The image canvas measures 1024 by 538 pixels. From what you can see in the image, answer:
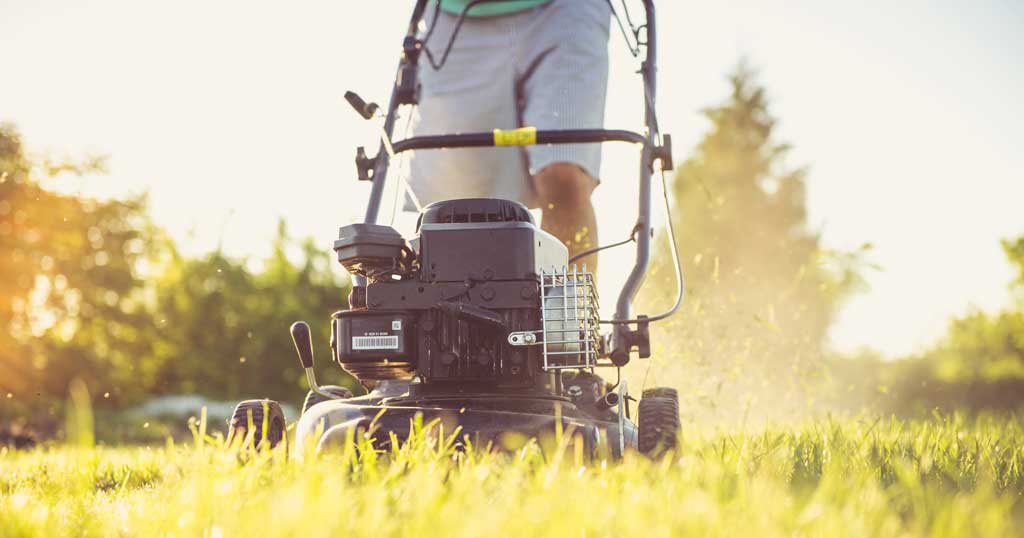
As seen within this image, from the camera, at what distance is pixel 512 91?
3.14 metres

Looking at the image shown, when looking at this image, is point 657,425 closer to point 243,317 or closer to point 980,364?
point 243,317

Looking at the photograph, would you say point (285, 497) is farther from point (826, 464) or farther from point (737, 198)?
point (737, 198)

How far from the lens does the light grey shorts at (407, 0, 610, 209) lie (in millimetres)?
2912

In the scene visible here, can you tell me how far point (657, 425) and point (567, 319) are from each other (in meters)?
0.30

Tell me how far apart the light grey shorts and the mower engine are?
0.78 m

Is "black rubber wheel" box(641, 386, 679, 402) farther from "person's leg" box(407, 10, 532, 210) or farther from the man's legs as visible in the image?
"person's leg" box(407, 10, 532, 210)

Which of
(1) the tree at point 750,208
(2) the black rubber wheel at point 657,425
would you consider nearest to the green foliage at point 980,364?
(1) the tree at point 750,208

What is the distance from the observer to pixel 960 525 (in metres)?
1.08

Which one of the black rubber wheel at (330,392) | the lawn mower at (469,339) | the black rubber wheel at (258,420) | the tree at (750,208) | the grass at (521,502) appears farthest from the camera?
the tree at (750,208)

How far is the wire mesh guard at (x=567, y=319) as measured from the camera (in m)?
2.06

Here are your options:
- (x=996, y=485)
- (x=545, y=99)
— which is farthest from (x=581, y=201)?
(x=996, y=485)

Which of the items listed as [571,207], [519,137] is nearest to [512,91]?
[571,207]

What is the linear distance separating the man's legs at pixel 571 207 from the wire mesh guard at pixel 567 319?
28.8 inches

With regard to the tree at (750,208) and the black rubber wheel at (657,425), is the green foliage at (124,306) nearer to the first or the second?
the tree at (750,208)
